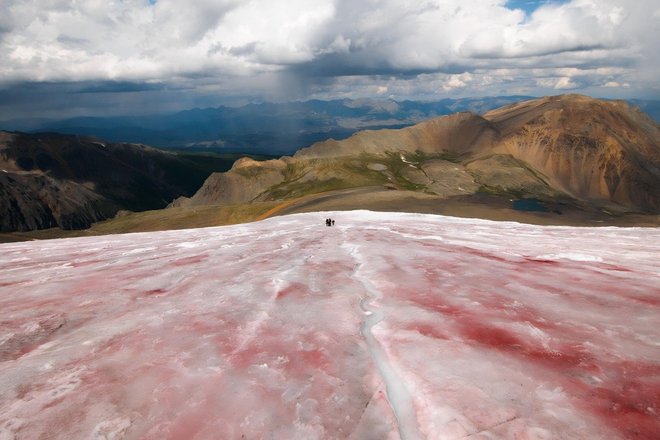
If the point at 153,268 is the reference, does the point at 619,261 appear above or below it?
below

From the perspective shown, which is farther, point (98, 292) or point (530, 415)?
point (98, 292)

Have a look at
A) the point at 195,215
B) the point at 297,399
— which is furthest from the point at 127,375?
the point at 195,215

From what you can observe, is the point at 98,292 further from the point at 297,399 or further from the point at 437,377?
the point at 437,377

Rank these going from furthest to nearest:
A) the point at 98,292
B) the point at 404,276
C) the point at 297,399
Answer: the point at 404,276 < the point at 98,292 < the point at 297,399

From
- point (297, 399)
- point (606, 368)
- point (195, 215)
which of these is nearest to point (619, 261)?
point (606, 368)

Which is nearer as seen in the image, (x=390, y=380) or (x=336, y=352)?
(x=390, y=380)

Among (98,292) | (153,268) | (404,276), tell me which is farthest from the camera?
(153,268)

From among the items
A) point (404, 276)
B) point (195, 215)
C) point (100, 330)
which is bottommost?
point (195, 215)
